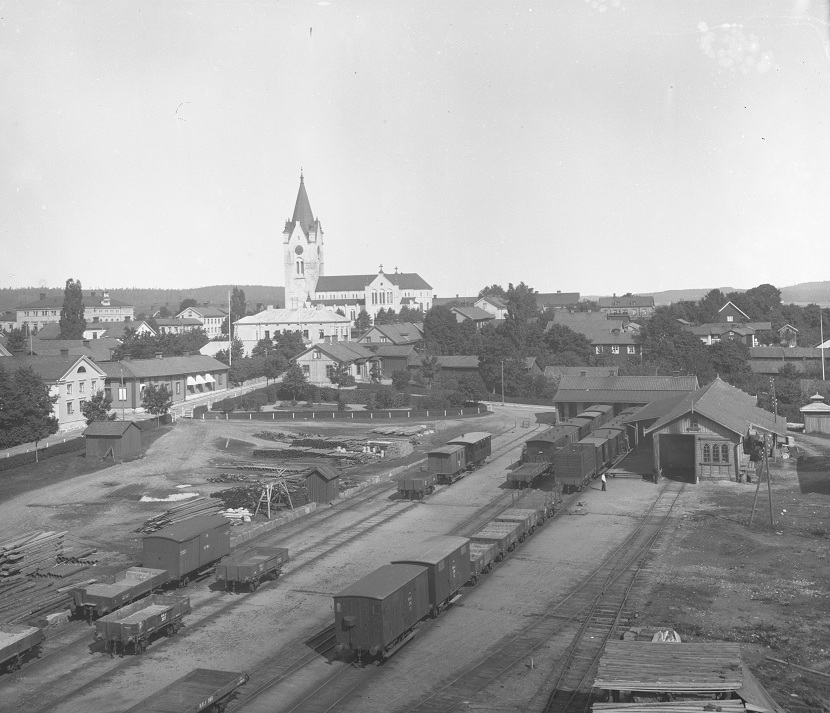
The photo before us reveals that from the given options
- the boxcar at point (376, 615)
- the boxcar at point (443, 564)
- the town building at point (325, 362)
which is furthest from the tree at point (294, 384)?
the boxcar at point (376, 615)

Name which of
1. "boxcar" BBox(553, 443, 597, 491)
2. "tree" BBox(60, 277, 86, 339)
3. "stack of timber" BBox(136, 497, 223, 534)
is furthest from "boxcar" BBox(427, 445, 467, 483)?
"tree" BBox(60, 277, 86, 339)

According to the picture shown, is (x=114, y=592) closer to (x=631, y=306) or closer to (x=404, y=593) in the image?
(x=404, y=593)

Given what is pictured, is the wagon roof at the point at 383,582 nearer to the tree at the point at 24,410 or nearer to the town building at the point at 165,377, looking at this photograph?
the tree at the point at 24,410

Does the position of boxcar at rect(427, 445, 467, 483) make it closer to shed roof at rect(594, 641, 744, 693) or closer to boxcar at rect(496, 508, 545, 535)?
boxcar at rect(496, 508, 545, 535)

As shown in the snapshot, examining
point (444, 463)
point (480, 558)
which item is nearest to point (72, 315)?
point (444, 463)

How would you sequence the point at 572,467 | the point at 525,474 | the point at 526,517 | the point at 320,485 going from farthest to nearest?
the point at 525,474, the point at 572,467, the point at 320,485, the point at 526,517
